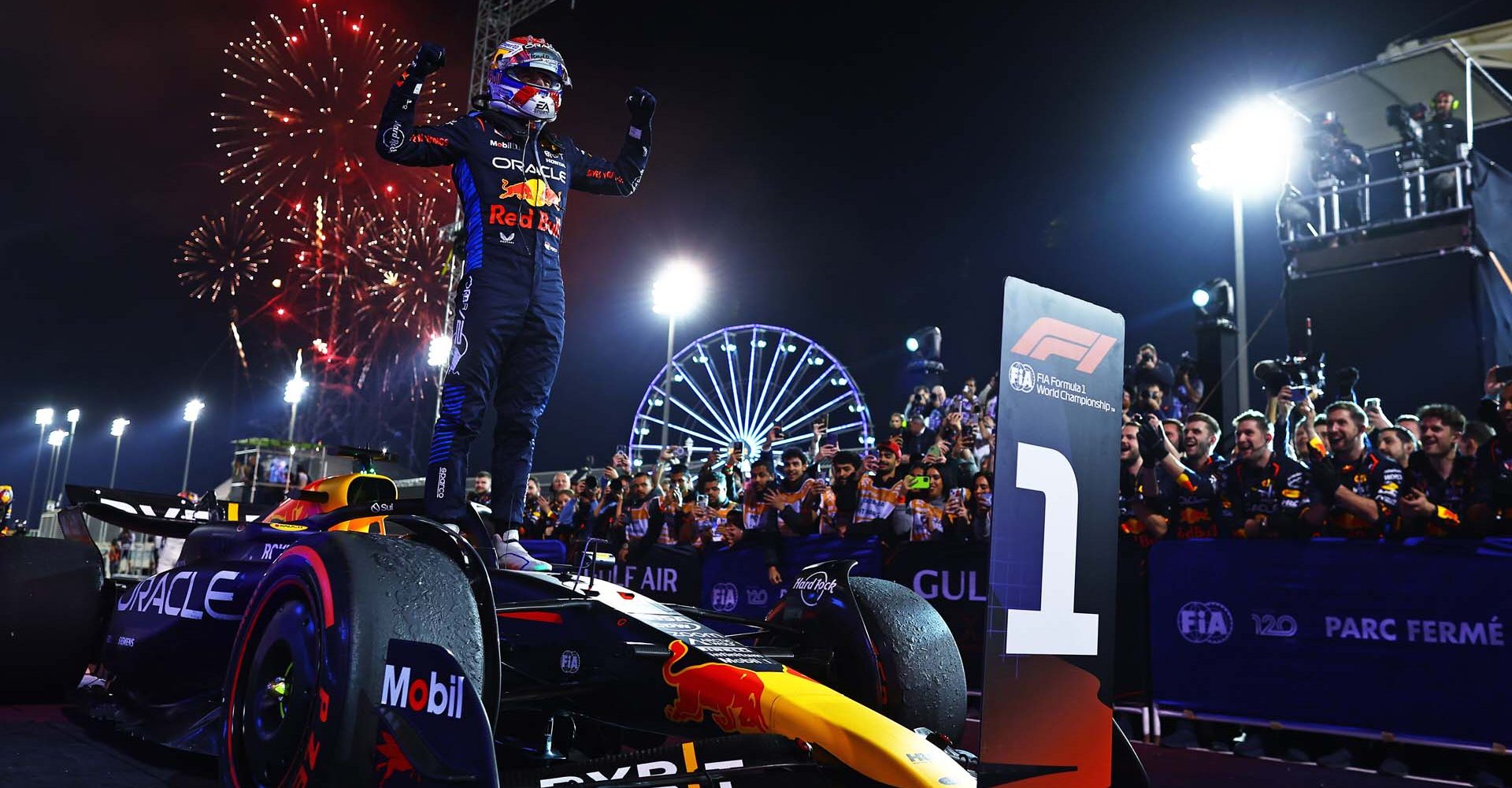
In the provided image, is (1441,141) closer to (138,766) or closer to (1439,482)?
(1439,482)

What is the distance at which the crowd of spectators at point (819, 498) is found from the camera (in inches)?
347

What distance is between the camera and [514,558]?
416cm

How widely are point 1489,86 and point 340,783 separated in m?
20.6

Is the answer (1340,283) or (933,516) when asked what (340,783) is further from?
(1340,283)

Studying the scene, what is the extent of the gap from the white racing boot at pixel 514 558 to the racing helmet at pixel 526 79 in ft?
6.11

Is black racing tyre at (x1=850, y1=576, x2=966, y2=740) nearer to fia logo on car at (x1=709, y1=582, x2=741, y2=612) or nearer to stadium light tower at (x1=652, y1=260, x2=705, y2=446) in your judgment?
fia logo on car at (x1=709, y1=582, x2=741, y2=612)

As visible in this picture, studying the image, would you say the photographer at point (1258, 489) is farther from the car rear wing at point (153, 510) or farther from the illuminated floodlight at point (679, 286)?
the illuminated floodlight at point (679, 286)

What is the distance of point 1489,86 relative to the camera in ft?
56.3

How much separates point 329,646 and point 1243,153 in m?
17.0

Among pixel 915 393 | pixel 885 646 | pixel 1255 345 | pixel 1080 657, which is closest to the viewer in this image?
pixel 1080 657

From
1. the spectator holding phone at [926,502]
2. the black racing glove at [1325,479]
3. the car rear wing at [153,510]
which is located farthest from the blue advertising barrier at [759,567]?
the car rear wing at [153,510]

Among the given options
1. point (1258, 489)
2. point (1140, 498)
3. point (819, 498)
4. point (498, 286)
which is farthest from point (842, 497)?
point (498, 286)

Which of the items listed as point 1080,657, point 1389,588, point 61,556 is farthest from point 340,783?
point 1389,588

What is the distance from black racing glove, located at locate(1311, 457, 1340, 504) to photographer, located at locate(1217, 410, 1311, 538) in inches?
7.0
